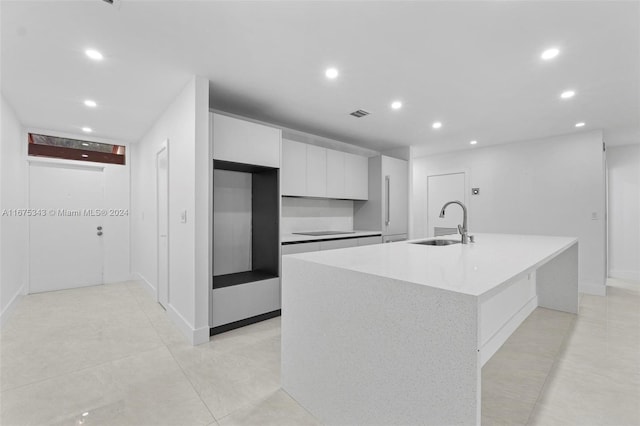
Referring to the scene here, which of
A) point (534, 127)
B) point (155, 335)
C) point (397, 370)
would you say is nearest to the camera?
point (397, 370)

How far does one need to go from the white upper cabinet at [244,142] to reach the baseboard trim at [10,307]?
2.85 metres

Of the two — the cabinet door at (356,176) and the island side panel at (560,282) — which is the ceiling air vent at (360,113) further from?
the island side panel at (560,282)

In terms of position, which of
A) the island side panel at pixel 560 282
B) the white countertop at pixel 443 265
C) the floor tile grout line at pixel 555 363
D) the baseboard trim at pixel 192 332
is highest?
the white countertop at pixel 443 265

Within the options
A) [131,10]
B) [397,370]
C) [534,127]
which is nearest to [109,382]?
[397,370]

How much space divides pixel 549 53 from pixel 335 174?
9.10ft

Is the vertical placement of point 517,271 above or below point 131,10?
below

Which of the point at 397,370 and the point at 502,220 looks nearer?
the point at 397,370

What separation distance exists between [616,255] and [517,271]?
6.21m

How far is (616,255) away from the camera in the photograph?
208 inches

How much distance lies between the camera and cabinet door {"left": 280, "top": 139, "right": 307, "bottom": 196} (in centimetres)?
375

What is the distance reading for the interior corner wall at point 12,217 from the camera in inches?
118

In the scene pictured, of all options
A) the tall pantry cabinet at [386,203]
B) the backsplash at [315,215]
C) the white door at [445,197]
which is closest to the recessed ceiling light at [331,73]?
the backsplash at [315,215]

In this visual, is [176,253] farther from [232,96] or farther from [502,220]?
[502,220]

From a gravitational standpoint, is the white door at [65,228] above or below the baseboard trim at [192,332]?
above
